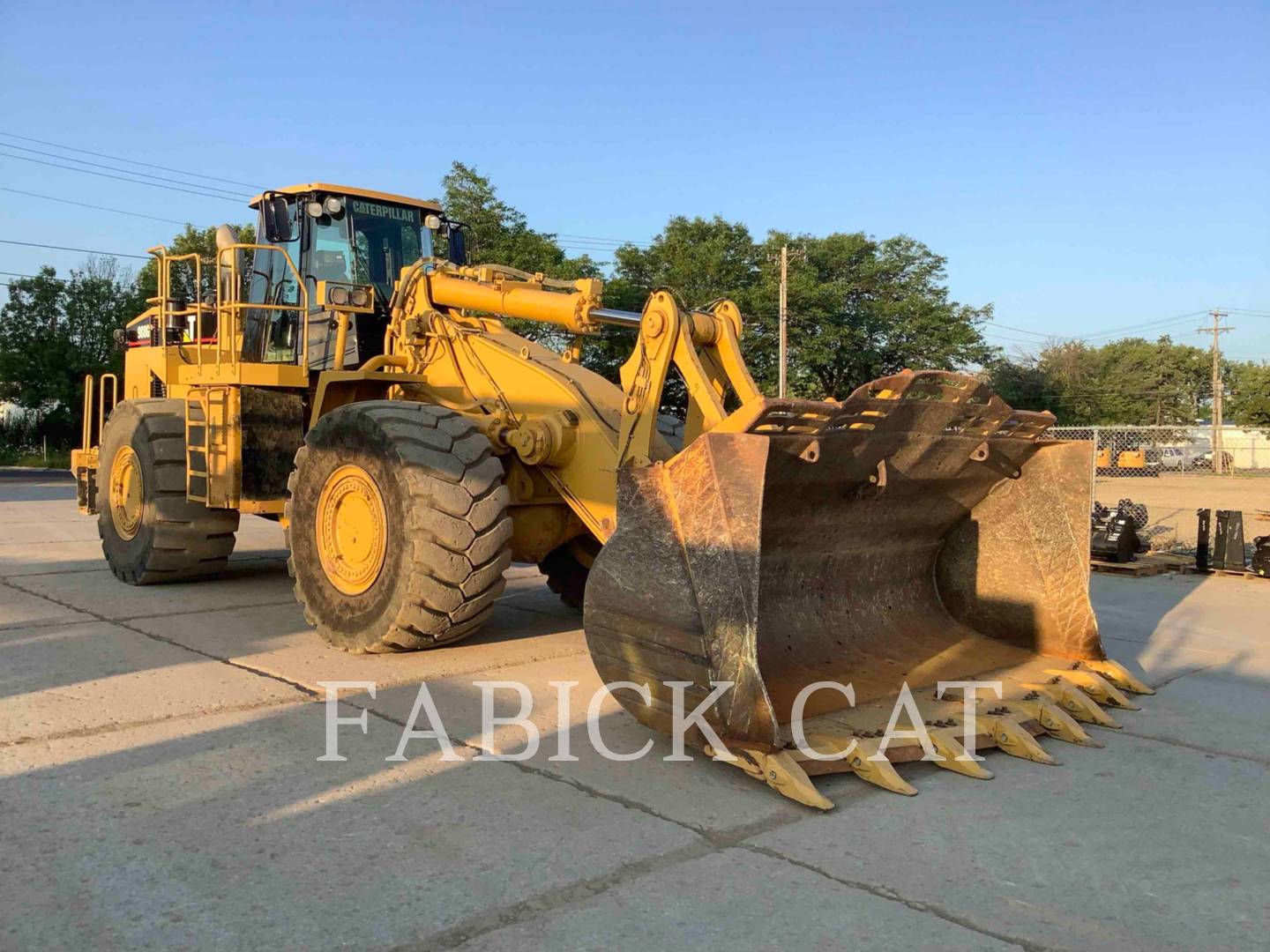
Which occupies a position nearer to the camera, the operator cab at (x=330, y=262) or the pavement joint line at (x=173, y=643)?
the pavement joint line at (x=173, y=643)

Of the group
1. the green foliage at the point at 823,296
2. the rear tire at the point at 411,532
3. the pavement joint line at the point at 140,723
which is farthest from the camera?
the green foliage at the point at 823,296

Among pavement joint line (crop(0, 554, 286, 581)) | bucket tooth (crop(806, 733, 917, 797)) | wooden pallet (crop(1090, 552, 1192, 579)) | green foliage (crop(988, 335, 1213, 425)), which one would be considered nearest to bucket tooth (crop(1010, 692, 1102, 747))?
bucket tooth (crop(806, 733, 917, 797))

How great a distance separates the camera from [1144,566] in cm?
1120

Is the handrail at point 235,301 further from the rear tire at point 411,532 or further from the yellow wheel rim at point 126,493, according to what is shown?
the rear tire at point 411,532

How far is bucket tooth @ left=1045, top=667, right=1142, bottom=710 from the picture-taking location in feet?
17.4

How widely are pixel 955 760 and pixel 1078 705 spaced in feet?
3.85

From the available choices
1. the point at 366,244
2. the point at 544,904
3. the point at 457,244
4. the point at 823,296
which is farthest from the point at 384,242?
the point at 823,296

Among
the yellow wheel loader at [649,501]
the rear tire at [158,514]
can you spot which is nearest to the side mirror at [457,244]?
the yellow wheel loader at [649,501]

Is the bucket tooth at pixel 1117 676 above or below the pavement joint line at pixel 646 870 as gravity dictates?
above

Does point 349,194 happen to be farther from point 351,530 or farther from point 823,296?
point 823,296

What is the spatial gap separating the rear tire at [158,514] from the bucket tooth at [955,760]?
6072mm

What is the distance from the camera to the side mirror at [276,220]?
7.98 m

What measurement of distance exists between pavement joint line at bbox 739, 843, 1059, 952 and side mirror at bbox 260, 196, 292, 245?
6.31 m

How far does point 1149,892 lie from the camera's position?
10.5ft
